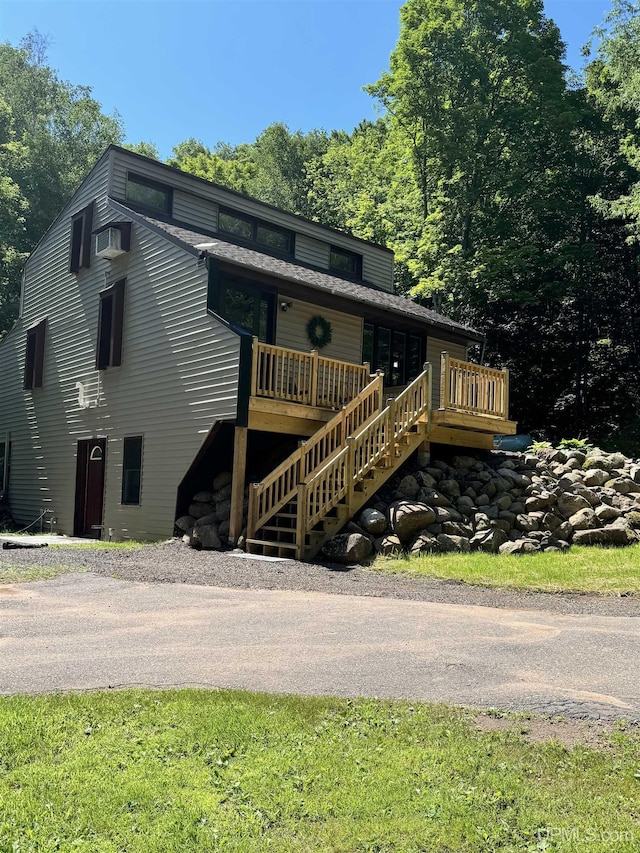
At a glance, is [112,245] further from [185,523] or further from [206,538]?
[206,538]

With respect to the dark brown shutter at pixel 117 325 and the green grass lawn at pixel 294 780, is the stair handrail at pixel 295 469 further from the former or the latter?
the green grass lawn at pixel 294 780

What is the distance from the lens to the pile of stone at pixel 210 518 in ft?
42.5

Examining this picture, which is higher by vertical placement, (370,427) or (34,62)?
(34,62)

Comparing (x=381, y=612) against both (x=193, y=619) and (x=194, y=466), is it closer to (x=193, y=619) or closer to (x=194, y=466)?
(x=193, y=619)

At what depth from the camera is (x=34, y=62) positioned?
38.4 meters

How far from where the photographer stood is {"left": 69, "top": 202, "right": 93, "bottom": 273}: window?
60.6 feet

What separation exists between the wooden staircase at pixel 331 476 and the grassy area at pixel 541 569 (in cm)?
133

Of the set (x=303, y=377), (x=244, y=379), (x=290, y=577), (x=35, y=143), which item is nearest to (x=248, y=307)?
(x=303, y=377)

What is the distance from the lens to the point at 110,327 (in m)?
17.6

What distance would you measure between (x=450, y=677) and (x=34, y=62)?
43.0 metres

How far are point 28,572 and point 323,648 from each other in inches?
220

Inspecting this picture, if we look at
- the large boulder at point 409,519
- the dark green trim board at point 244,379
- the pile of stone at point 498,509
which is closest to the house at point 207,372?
the dark green trim board at point 244,379

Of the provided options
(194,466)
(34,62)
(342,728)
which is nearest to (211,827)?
(342,728)

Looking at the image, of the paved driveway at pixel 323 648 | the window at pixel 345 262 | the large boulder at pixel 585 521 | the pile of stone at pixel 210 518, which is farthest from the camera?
the window at pixel 345 262
